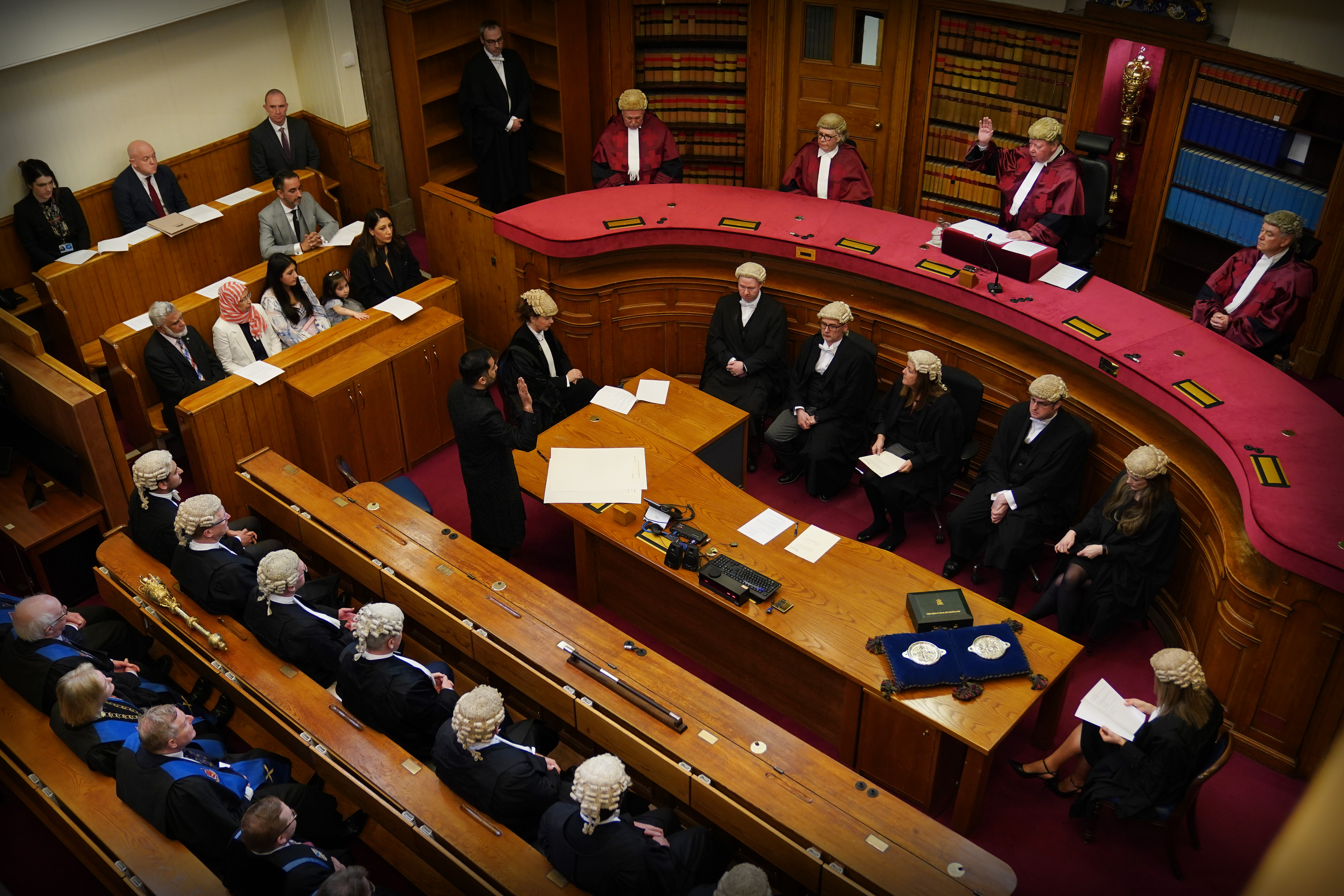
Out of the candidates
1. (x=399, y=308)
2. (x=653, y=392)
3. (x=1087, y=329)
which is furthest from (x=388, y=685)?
(x=1087, y=329)

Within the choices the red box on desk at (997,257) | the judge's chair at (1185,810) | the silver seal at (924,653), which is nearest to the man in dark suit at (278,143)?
the red box on desk at (997,257)

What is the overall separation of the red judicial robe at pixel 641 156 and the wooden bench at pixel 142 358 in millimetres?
2362

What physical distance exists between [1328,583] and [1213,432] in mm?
1045

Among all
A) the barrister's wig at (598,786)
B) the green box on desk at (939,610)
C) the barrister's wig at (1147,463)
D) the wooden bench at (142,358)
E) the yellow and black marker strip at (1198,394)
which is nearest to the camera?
the barrister's wig at (598,786)

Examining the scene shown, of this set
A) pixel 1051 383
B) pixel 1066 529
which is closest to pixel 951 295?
pixel 1051 383

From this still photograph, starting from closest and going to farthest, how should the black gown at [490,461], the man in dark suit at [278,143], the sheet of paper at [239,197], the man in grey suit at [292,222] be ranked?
the black gown at [490,461] < the man in grey suit at [292,222] < the sheet of paper at [239,197] < the man in dark suit at [278,143]

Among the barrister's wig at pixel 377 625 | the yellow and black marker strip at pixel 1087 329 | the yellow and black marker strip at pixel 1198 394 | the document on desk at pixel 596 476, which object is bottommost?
the document on desk at pixel 596 476

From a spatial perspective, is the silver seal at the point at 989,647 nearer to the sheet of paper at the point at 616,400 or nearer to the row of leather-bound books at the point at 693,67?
the sheet of paper at the point at 616,400

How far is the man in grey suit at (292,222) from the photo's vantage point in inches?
318

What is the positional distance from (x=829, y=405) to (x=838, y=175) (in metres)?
1.96

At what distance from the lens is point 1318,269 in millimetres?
7348

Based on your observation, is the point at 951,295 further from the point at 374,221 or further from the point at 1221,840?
the point at 374,221

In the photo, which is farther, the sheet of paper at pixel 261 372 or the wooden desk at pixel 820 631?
the sheet of paper at pixel 261 372

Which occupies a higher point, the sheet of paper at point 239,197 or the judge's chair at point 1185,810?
the sheet of paper at point 239,197
